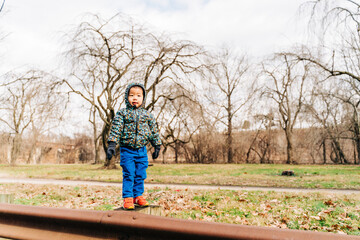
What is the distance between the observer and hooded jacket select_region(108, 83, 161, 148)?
10.3 ft

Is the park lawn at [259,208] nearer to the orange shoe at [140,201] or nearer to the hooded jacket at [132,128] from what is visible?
the orange shoe at [140,201]

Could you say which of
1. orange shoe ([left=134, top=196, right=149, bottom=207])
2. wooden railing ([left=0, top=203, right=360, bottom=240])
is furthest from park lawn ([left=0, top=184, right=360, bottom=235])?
wooden railing ([left=0, top=203, right=360, bottom=240])

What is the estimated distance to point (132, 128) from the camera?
10.5ft

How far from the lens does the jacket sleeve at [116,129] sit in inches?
121

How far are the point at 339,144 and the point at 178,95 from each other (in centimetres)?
2220

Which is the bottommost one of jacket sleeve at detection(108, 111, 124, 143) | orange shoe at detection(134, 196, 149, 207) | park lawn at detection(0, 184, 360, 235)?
park lawn at detection(0, 184, 360, 235)

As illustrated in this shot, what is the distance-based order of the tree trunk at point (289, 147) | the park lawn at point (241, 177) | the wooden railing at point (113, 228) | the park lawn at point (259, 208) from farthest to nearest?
1. the tree trunk at point (289, 147)
2. the park lawn at point (241, 177)
3. the park lawn at point (259, 208)
4. the wooden railing at point (113, 228)

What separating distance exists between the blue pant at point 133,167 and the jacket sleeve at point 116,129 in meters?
0.15

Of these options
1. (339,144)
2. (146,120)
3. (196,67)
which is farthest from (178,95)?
(339,144)

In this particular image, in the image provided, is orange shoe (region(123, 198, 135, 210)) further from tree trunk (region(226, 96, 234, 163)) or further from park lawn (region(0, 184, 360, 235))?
tree trunk (region(226, 96, 234, 163))

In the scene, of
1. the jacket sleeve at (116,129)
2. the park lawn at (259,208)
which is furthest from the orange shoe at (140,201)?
the park lawn at (259,208)

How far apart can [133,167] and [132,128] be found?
0.45 m

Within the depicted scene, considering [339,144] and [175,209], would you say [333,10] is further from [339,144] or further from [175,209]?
[339,144]

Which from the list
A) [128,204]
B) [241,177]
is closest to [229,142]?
[241,177]
